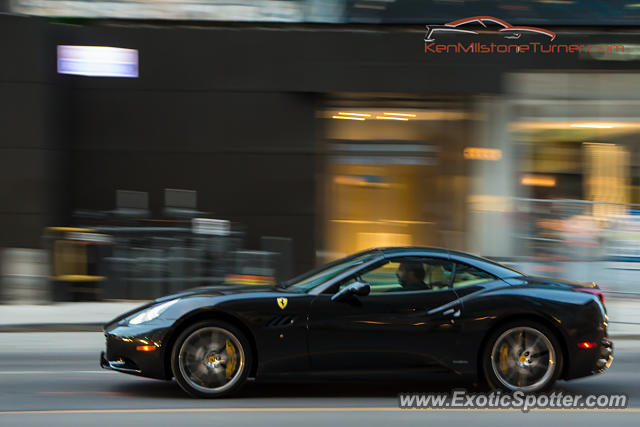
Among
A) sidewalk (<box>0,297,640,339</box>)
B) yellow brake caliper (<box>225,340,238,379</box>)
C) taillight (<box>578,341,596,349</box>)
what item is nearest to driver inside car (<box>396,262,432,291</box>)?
taillight (<box>578,341,596,349</box>)

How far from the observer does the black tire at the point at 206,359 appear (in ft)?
20.8

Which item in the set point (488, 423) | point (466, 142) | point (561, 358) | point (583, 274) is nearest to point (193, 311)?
point (488, 423)

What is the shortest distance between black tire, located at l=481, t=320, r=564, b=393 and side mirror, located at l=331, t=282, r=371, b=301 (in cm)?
108

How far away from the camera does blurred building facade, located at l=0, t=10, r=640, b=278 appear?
46.9 ft

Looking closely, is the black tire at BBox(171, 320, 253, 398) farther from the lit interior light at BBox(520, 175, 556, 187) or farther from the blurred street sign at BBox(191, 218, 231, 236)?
the lit interior light at BBox(520, 175, 556, 187)

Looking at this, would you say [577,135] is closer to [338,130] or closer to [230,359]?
[338,130]

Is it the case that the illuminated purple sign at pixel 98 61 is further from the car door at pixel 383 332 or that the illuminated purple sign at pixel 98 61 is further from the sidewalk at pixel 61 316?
the car door at pixel 383 332

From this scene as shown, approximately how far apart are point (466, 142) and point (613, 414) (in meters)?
9.28

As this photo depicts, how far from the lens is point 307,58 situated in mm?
14289

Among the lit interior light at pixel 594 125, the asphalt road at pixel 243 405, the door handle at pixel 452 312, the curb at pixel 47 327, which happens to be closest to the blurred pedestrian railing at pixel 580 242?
the lit interior light at pixel 594 125

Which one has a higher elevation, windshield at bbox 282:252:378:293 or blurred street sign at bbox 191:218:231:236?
blurred street sign at bbox 191:218:231:236

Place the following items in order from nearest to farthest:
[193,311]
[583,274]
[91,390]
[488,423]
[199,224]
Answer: [488,423] → [193,311] → [91,390] → [583,274] → [199,224]

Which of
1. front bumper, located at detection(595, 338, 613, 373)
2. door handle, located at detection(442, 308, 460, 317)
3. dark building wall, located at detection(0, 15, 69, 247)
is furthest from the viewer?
dark building wall, located at detection(0, 15, 69, 247)

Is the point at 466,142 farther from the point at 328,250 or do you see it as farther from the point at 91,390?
the point at 91,390
